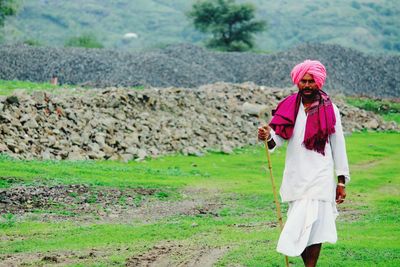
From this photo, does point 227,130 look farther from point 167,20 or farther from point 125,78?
point 167,20

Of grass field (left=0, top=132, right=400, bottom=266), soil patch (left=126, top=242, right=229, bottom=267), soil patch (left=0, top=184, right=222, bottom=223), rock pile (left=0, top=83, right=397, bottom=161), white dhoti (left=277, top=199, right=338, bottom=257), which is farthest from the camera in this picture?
rock pile (left=0, top=83, right=397, bottom=161)

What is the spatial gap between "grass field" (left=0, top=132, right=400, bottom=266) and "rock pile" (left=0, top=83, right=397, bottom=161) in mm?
1040

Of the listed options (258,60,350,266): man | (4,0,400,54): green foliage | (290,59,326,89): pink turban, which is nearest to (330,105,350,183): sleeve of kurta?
(258,60,350,266): man

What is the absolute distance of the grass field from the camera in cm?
1046

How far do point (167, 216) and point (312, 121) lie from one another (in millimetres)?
6059

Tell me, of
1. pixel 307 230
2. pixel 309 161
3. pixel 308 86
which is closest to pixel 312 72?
pixel 308 86

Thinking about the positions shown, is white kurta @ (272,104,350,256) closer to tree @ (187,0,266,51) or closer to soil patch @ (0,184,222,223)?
soil patch @ (0,184,222,223)

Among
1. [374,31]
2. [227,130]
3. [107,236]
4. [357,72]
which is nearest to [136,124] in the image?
[227,130]

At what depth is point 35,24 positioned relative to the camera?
120250 mm

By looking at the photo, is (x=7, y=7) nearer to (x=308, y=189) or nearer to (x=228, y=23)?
(x=228, y=23)

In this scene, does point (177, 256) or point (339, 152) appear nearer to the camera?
point (339, 152)

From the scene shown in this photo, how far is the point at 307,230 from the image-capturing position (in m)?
7.94

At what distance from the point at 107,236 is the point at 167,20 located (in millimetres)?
126747

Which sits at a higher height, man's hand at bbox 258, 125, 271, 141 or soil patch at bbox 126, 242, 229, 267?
man's hand at bbox 258, 125, 271, 141
